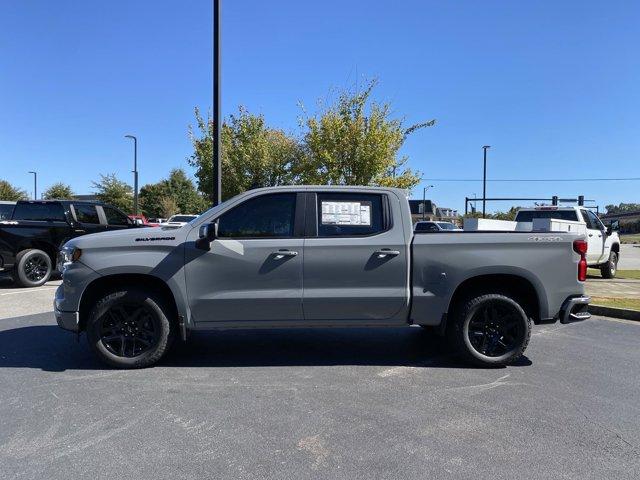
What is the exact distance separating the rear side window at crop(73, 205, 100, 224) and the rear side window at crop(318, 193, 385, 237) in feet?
29.6

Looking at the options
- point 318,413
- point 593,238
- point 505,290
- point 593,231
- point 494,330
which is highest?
point 593,231

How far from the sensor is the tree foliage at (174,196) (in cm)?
5472

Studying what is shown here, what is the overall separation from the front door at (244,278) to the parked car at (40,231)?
26.0 feet

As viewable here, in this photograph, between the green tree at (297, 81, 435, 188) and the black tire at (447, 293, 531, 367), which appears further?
the green tree at (297, 81, 435, 188)

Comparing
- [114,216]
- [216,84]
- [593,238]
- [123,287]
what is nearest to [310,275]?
[123,287]

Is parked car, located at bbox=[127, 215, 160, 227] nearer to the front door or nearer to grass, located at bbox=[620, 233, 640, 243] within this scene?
the front door

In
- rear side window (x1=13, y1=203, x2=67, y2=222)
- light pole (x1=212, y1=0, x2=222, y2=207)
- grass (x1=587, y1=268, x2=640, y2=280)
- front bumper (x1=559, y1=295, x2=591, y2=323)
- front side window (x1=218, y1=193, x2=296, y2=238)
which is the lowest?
grass (x1=587, y1=268, x2=640, y2=280)

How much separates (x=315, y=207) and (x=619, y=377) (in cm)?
353

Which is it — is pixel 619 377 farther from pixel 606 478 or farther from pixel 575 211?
pixel 575 211

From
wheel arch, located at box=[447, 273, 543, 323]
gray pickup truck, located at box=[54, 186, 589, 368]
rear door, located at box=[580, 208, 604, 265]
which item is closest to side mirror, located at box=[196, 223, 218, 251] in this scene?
gray pickup truck, located at box=[54, 186, 589, 368]

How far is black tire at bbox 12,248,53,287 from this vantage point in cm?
1116

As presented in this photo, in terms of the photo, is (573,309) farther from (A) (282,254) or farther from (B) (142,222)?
(B) (142,222)

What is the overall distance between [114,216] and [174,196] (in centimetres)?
4334

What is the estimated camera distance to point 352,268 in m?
5.25
